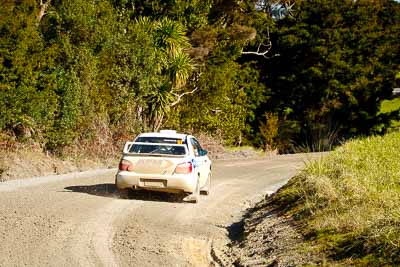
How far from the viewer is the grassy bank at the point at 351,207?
25.5 ft

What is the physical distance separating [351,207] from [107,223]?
168 inches

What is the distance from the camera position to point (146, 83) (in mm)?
28297

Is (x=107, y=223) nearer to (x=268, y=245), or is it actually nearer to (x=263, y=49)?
(x=268, y=245)

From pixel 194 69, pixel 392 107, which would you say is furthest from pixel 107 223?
pixel 392 107

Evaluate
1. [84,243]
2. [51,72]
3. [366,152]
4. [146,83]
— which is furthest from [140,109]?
[84,243]

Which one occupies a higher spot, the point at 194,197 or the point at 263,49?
the point at 263,49

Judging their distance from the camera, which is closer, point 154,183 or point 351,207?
point 351,207

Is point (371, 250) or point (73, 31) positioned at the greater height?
point (73, 31)

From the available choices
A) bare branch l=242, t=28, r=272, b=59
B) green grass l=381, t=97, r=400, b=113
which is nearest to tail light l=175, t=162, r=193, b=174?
bare branch l=242, t=28, r=272, b=59

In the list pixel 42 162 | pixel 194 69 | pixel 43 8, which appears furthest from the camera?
pixel 194 69

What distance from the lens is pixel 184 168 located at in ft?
51.1

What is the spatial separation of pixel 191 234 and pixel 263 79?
32.6 meters

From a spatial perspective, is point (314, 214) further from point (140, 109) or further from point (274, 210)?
point (140, 109)

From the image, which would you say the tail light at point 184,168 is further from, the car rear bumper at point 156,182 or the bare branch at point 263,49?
the bare branch at point 263,49
